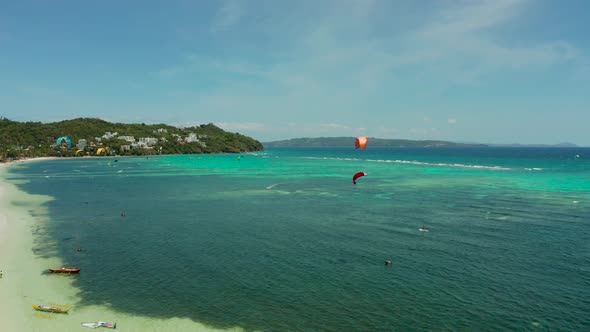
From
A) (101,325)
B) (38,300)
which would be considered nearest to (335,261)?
(101,325)

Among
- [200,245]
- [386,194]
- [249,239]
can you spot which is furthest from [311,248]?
[386,194]

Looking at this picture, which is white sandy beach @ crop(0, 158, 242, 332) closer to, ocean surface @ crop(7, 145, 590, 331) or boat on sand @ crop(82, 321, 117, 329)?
boat on sand @ crop(82, 321, 117, 329)

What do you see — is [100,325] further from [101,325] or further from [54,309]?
[54,309]

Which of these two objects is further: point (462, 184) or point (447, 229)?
point (462, 184)

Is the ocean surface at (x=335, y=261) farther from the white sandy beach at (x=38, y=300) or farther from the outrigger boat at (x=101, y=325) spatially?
the outrigger boat at (x=101, y=325)

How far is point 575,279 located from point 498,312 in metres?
9.52

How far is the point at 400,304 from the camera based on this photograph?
79.3 ft

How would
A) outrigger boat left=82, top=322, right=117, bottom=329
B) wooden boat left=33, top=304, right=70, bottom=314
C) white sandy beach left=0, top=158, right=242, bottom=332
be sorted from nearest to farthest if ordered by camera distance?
outrigger boat left=82, top=322, right=117, bottom=329, white sandy beach left=0, top=158, right=242, bottom=332, wooden boat left=33, top=304, right=70, bottom=314

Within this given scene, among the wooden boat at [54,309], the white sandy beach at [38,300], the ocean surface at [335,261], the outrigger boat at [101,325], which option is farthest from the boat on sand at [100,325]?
the wooden boat at [54,309]

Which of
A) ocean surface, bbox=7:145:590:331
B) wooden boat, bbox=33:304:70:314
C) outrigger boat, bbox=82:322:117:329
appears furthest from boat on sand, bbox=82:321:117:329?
wooden boat, bbox=33:304:70:314

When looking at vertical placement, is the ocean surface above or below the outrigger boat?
above

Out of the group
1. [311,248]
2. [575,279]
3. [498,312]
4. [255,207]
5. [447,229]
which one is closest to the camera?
[498,312]

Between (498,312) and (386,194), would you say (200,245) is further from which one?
(386,194)

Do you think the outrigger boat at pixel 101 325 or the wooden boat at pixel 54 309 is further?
the wooden boat at pixel 54 309
